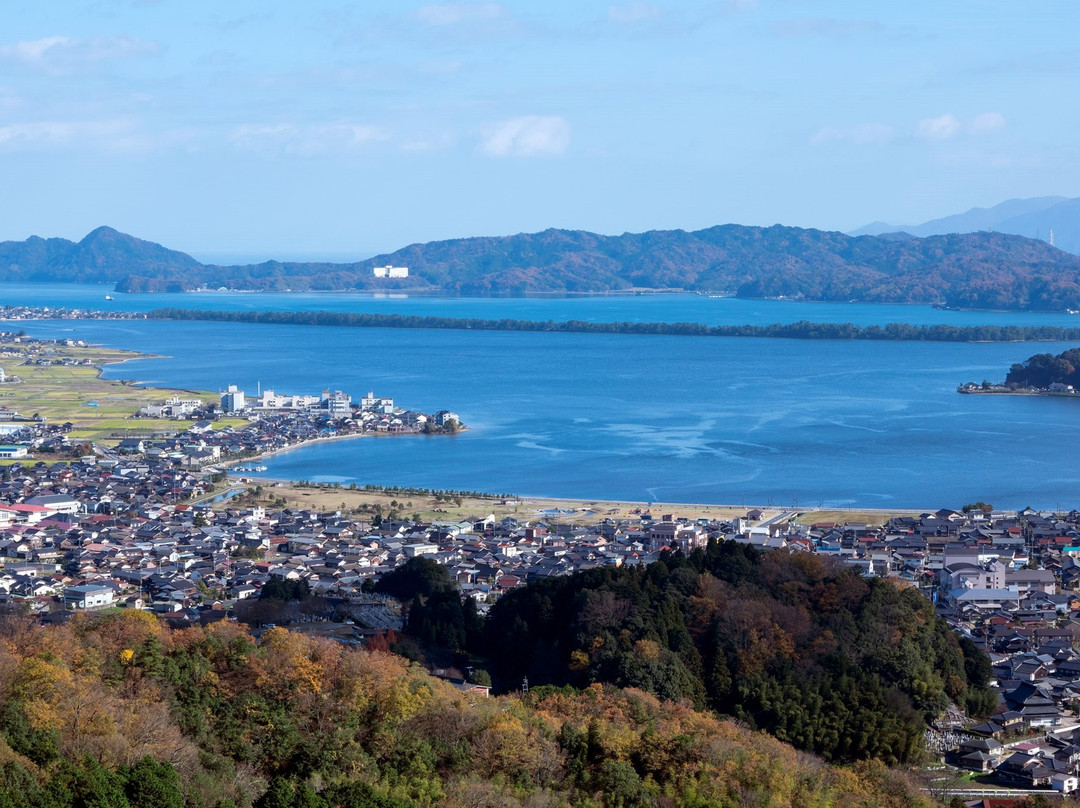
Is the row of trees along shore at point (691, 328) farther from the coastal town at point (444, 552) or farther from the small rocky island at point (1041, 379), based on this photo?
the coastal town at point (444, 552)

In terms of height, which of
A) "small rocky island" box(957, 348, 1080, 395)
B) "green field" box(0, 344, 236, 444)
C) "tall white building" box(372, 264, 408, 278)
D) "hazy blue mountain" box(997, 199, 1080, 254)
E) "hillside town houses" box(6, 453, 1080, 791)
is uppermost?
"hazy blue mountain" box(997, 199, 1080, 254)

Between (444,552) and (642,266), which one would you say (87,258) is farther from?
(444,552)

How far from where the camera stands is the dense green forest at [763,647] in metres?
7.92

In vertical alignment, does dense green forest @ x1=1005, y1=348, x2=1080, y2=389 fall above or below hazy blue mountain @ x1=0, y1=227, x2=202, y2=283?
below

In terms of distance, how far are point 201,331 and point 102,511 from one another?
101 feet

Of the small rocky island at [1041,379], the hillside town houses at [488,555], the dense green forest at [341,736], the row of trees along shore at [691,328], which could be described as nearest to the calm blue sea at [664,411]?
the small rocky island at [1041,379]

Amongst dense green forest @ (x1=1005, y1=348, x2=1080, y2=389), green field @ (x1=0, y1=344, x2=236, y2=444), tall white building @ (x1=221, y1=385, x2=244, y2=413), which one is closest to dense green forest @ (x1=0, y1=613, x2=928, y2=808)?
green field @ (x1=0, y1=344, x2=236, y2=444)

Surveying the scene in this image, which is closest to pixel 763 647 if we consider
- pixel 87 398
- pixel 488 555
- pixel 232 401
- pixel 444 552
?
pixel 488 555

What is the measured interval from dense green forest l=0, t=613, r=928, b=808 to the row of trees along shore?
35982mm

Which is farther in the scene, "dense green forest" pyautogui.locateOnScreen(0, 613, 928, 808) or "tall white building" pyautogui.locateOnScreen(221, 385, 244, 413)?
"tall white building" pyautogui.locateOnScreen(221, 385, 244, 413)

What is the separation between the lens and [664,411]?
79.7 ft

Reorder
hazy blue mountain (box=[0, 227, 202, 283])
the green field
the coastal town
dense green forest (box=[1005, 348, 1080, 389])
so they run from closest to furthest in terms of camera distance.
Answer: the coastal town < the green field < dense green forest (box=[1005, 348, 1080, 389]) < hazy blue mountain (box=[0, 227, 202, 283])

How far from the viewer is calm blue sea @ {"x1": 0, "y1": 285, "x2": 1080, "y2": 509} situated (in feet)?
56.8

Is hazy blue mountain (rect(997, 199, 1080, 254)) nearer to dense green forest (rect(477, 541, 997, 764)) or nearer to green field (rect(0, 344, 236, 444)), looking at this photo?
green field (rect(0, 344, 236, 444))
